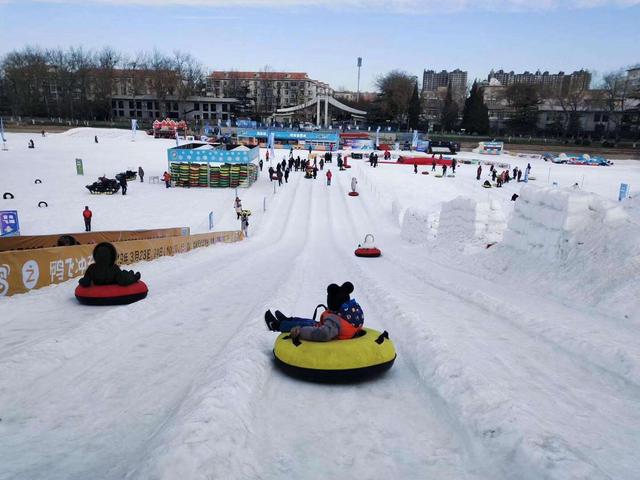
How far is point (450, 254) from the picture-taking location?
15.3m

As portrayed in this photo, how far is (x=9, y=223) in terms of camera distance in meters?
18.1

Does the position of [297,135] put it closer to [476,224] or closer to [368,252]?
[368,252]

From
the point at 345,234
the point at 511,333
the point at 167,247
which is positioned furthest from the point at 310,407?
the point at 345,234

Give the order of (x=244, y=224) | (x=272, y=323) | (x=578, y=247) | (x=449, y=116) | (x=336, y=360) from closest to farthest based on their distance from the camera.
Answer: (x=336, y=360), (x=272, y=323), (x=578, y=247), (x=244, y=224), (x=449, y=116)

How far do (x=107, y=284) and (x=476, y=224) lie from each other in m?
11.8

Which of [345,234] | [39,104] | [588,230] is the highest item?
[39,104]

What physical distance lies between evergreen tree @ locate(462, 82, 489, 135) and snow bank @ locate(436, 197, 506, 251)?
77.8 meters

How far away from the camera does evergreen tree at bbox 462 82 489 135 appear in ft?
281

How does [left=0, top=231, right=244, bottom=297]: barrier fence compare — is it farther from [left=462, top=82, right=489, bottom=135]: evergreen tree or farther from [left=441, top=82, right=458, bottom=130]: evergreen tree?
[left=441, top=82, right=458, bottom=130]: evergreen tree

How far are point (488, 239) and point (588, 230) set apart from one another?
5.78 meters

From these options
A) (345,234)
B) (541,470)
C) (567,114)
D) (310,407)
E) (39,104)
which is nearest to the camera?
(541,470)

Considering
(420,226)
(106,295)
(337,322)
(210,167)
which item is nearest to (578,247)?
(337,322)

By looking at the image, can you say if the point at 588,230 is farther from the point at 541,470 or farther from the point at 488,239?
the point at 541,470

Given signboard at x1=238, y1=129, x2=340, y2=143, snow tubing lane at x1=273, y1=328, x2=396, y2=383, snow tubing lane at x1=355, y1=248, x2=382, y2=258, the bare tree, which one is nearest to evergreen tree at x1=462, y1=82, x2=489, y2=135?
the bare tree
